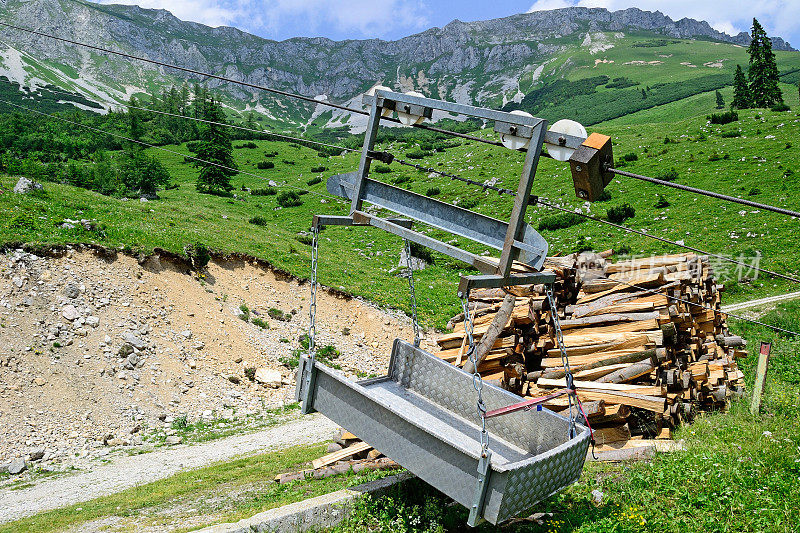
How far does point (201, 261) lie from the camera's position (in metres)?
23.2

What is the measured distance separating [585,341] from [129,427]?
12988 millimetres

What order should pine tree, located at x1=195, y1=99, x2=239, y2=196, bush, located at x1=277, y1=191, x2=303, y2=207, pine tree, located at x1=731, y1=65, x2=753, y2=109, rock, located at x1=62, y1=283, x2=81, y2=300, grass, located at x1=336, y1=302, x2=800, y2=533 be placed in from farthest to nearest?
pine tree, located at x1=731, y1=65, x2=753, y2=109, pine tree, located at x1=195, y1=99, x2=239, y2=196, bush, located at x1=277, y1=191, x2=303, y2=207, rock, located at x1=62, y1=283, x2=81, y2=300, grass, located at x1=336, y1=302, x2=800, y2=533

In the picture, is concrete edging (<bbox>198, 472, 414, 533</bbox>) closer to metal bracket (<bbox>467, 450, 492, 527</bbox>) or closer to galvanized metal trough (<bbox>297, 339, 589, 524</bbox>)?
galvanized metal trough (<bbox>297, 339, 589, 524</bbox>)

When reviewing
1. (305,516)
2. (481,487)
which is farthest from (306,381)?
(481,487)

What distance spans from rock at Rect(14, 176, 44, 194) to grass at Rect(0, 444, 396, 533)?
655 inches

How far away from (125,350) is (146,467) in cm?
598

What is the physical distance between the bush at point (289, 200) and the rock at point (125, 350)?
3325cm

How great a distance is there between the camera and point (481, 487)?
5.18m

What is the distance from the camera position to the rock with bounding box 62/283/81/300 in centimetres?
1792

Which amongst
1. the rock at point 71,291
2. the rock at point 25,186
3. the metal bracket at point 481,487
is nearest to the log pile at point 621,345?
the metal bracket at point 481,487

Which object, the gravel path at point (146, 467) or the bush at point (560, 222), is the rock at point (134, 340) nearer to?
the gravel path at point (146, 467)

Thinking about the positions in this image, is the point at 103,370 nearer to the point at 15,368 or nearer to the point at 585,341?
the point at 15,368

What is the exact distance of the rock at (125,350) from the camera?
17.2 meters

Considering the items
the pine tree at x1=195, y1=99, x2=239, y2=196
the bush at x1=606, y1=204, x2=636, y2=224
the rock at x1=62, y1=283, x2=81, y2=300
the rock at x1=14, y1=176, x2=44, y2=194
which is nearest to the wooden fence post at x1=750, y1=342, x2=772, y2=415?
the rock at x1=62, y1=283, x2=81, y2=300
